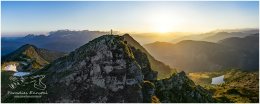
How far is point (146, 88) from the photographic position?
101m

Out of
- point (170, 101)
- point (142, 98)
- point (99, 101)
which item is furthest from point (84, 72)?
point (170, 101)

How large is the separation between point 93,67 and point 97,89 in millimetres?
6195

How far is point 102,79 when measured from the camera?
98.0 m

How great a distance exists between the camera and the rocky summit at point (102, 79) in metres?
96.8

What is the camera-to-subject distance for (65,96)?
9762cm

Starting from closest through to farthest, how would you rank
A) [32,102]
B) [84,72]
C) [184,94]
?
[32,102], [84,72], [184,94]

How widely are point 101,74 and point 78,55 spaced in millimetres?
10781

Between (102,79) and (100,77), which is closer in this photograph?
(102,79)

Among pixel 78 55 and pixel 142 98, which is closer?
pixel 142 98

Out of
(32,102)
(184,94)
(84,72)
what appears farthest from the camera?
(184,94)

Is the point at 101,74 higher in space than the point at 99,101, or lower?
higher

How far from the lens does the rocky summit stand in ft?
317

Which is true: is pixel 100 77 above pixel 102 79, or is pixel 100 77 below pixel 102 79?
above

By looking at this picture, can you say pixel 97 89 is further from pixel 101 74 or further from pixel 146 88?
pixel 146 88
